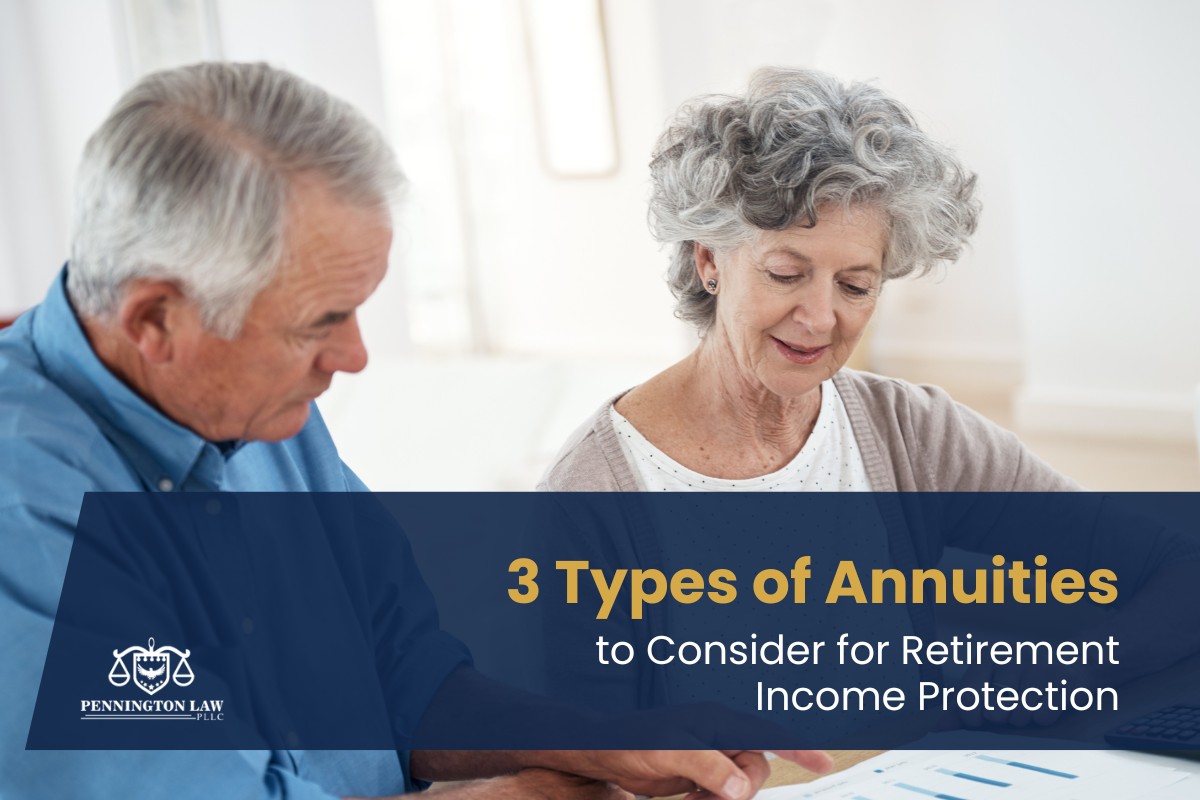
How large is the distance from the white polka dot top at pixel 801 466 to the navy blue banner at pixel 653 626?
0.07ft

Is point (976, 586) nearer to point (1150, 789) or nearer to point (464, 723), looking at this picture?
point (1150, 789)

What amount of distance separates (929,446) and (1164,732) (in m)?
0.59

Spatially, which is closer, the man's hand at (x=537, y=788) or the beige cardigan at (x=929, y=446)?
the man's hand at (x=537, y=788)

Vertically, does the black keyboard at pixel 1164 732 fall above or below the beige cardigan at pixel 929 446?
below

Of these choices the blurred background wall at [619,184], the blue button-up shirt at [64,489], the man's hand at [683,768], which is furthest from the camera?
the blurred background wall at [619,184]

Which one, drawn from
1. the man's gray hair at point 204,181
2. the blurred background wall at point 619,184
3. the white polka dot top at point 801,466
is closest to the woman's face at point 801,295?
the white polka dot top at point 801,466

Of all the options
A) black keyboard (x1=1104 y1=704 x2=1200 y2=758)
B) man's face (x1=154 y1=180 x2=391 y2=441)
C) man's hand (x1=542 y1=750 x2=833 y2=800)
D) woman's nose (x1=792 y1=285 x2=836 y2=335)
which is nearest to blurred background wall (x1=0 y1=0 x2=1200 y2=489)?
woman's nose (x1=792 y1=285 x2=836 y2=335)

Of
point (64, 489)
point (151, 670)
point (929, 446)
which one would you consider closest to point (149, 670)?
point (151, 670)

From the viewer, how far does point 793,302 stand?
1.56 meters

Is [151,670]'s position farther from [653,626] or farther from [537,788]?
[653,626]

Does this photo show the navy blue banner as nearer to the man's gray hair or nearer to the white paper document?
the white paper document

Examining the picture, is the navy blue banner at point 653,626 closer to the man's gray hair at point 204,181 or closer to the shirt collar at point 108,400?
the shirt collar at point 108,400

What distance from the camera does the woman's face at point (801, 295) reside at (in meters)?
1.53

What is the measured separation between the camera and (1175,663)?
146 cm
